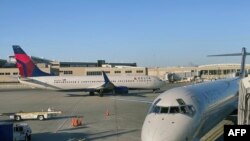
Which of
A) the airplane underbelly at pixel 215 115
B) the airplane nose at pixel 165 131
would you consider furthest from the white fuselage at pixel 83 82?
the airplane nose at pixel 165 131

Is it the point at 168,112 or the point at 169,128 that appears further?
the point at 168,112

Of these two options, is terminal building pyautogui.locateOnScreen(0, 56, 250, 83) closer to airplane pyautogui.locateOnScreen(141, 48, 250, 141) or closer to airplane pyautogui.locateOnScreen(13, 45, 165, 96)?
airplane pyautogui.locateOnScreen(13, 45, 165, 96)

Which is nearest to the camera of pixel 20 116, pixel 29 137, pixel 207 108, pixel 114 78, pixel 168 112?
pixel 168 112

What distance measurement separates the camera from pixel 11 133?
22.0 metres

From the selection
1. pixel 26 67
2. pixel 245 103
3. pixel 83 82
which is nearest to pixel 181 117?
pixel 245 103

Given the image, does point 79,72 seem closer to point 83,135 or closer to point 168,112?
point 83,135

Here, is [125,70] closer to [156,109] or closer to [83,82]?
[83,82]

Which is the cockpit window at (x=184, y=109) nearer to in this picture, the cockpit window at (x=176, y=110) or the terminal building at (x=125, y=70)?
the cockpit window at (x=176, y=110)

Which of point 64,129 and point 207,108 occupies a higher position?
point 207,108

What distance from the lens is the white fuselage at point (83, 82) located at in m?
60.5

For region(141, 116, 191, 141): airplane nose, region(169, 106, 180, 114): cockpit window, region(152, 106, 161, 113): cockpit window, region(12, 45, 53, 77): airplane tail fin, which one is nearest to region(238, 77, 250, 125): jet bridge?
region(141, 116, 191, 141): airplane nose

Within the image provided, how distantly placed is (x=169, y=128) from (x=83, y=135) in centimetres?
1186

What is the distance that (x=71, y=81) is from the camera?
61812 millimetres

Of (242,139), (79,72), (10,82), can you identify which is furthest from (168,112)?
(10,82)
